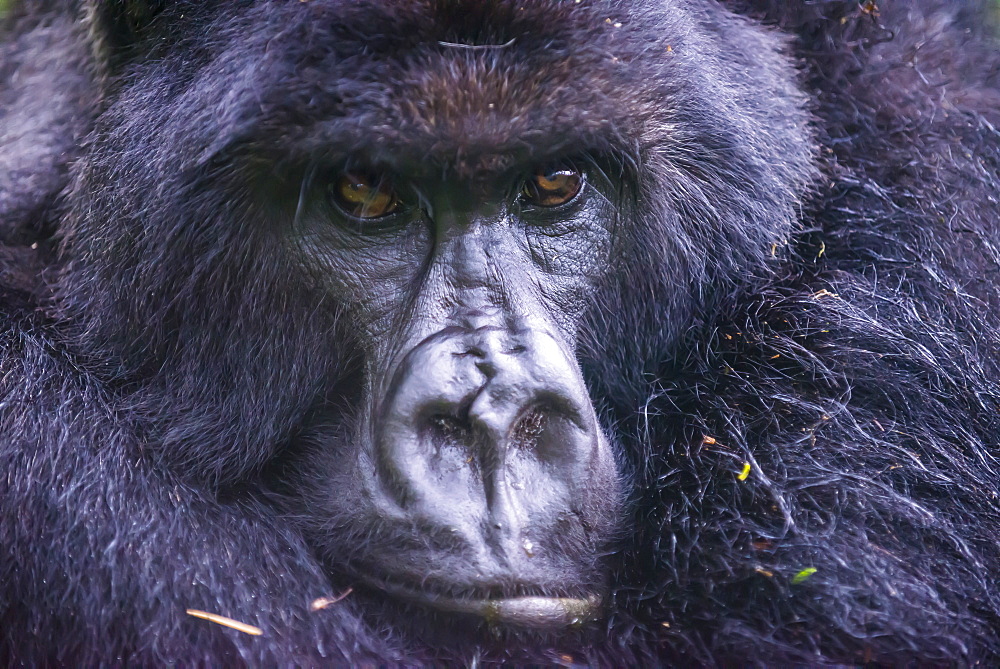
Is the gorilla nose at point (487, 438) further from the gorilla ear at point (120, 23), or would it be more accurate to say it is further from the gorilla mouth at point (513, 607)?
the gorilla ear at point (120, 23)

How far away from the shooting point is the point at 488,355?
234 centimetres

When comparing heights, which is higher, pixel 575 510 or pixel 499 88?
pixel 499 88

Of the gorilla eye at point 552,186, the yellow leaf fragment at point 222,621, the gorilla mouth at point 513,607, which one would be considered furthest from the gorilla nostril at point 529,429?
the yellow leaf fragment at point 222,621

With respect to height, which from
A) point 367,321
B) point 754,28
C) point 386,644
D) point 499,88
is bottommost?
point 386,644

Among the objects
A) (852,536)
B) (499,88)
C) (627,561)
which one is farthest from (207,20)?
(852,536)

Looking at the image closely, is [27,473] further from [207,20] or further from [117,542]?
[207,20]

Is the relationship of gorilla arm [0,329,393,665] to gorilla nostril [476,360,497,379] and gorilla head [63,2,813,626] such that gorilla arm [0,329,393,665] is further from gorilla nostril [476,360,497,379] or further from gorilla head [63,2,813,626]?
gorilla nostril [476,360,497,379]

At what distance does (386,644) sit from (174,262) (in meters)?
1.06

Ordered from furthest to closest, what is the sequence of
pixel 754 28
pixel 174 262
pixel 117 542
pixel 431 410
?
1. pixel 754 28
2. pixel 174 262
3. pixel 117 542
4. pixel 431 410

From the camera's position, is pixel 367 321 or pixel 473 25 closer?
pixel 473 25

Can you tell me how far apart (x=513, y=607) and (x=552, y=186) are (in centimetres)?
101

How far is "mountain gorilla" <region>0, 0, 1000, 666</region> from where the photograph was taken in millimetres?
2332

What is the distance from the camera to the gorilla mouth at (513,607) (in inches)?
90.6

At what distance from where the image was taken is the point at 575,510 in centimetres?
235
